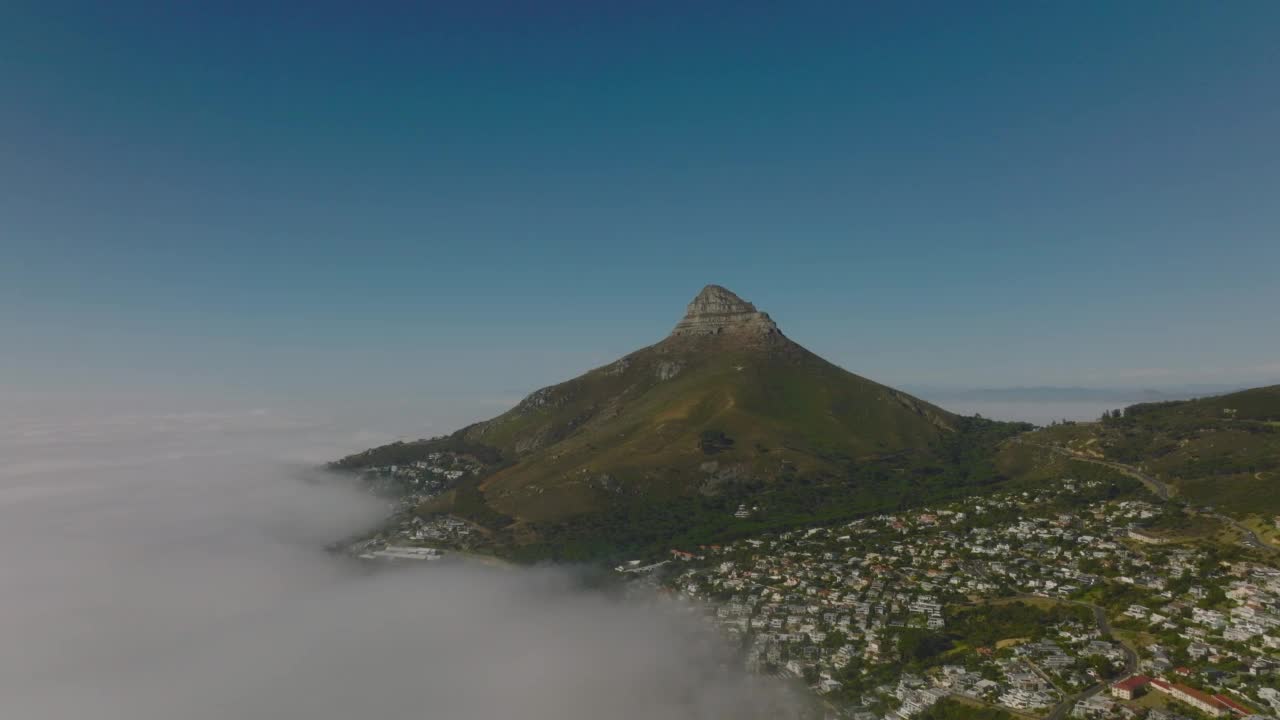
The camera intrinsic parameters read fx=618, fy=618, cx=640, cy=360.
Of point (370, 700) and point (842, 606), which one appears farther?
point (842, 606)

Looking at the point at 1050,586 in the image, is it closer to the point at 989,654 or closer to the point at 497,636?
the point at 989,654


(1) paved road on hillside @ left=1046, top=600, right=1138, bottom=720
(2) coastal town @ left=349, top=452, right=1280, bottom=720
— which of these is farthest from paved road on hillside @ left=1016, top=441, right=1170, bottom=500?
(1) paved road on hillside @ left=1046, top=600, right=1138, bottom=720

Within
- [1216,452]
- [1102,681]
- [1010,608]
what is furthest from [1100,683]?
[1216,452]

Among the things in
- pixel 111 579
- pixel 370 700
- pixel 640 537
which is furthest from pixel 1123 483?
pixel 111 579

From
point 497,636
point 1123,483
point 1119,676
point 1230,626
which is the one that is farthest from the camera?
point 1123,483

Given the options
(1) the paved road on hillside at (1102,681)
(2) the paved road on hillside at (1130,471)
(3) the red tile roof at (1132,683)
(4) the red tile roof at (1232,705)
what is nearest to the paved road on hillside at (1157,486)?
(2) the paved road on hillside at (1130,471)

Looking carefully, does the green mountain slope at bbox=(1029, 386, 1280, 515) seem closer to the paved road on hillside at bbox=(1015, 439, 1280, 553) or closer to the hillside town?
the paved road on hillside at bbox=(1015, 439, 1280, 553)
